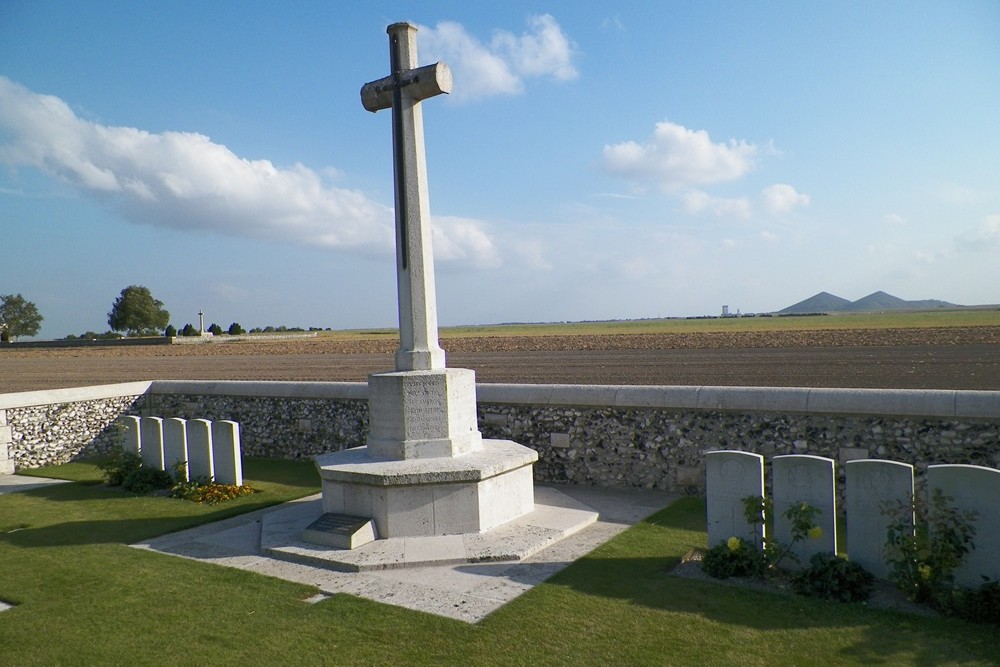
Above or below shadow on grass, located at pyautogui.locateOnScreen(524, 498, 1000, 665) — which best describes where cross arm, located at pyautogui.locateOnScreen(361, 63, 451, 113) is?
above

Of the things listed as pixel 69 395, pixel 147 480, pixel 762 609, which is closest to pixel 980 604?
pixel 762 609

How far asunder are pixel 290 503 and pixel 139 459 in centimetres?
365

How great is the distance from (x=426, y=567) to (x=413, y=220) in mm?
3849

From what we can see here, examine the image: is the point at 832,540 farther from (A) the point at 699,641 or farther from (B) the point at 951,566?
(A) the point at 699,641

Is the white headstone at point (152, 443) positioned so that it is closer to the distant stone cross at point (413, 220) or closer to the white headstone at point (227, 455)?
the white headstone at point (227, 455)

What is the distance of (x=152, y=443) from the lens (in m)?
11.1

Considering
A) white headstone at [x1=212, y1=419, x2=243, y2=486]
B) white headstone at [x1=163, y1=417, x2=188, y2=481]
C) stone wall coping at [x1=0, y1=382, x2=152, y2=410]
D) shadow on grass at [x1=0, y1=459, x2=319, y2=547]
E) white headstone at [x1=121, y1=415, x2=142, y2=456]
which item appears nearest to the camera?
shadow on grass at [x1=0, y1=459, x2=319, y2=547]

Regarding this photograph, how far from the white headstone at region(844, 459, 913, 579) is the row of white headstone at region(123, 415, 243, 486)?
26.7 ft

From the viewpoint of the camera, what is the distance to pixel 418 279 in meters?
7.79

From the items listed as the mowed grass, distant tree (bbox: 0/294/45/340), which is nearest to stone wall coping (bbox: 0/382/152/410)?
the mowed grass

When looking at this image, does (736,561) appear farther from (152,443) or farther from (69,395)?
(69,395)

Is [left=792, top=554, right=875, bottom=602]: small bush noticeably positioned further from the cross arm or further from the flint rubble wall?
the cross arm

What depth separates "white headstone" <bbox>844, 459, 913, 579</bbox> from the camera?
557 cm

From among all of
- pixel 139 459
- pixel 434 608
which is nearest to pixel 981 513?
pixel 434 608
